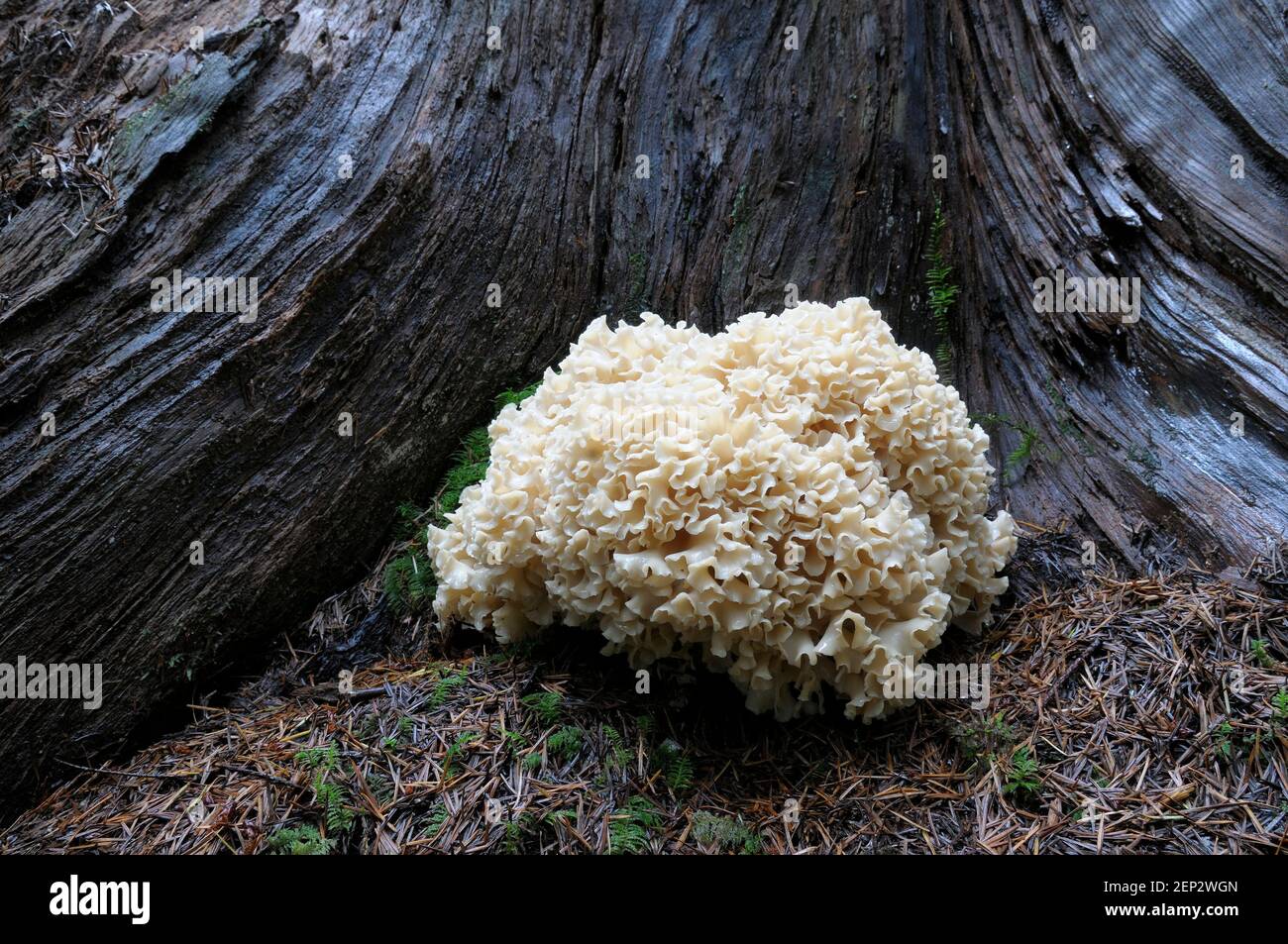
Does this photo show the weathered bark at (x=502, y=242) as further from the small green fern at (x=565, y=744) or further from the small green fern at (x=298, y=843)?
the small green fern at (x=565, y=744)

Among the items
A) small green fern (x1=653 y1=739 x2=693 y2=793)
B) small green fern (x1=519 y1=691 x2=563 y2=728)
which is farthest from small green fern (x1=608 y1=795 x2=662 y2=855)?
small green fern (x1=519 y1=691 x2=563 y2=728)

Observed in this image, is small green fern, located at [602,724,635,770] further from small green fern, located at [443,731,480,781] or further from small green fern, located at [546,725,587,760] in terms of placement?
small green fern, located at [443,731,480,781]

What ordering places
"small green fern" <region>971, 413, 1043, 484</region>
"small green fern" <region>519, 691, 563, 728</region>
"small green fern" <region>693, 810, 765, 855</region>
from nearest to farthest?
1. "small green fern" <region>693, 810, 765, 855</region>
2. "small green fern" <region>519, 691, 563, 728</region>
3. "small green fern" <region>971, 413, 1043, 484</region>

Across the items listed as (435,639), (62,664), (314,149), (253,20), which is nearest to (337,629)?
(435,639)

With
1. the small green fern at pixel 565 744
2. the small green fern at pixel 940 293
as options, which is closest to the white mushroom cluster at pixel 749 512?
the small green fern at pixel 565 744

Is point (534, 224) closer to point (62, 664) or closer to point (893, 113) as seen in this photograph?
point (893, 113)

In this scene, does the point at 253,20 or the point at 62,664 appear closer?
the point at 62,664
